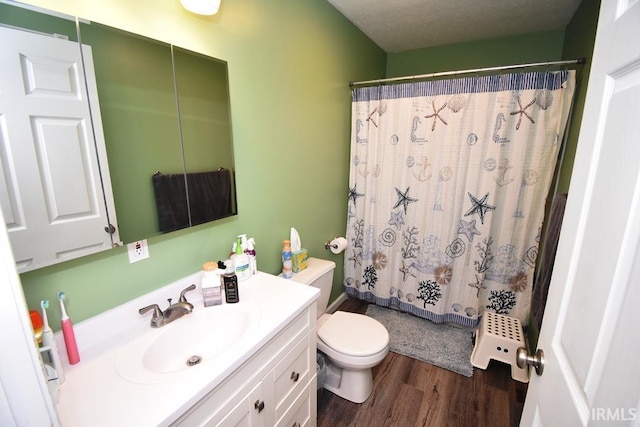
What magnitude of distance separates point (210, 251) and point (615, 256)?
134 centimetres

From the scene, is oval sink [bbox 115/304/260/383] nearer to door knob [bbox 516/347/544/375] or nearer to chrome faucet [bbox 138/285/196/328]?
chrome faucet [bbox 138/285/196/328]

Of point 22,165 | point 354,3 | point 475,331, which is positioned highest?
point 354,3

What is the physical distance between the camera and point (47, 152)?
2.62ft

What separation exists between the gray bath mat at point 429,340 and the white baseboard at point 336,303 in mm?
266

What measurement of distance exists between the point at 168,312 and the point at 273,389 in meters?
0.49

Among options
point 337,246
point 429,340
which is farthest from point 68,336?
point 429,340

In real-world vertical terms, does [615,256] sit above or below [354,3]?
below

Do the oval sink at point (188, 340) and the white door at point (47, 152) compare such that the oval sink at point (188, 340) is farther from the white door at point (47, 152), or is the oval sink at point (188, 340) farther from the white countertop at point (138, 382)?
the white door at point (47, 152)

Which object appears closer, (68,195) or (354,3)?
(68,195)

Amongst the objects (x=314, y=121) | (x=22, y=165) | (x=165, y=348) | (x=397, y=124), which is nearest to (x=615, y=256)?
(x=165, y=348)

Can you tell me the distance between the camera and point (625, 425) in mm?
419

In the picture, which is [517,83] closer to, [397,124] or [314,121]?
[397,124]

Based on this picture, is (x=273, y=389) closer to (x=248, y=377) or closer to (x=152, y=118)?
(x=248, y=377)

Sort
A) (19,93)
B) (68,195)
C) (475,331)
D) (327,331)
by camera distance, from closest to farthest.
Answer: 1. (19,93)
2. (68,195)
3. (327,331)
4. (475,331)
